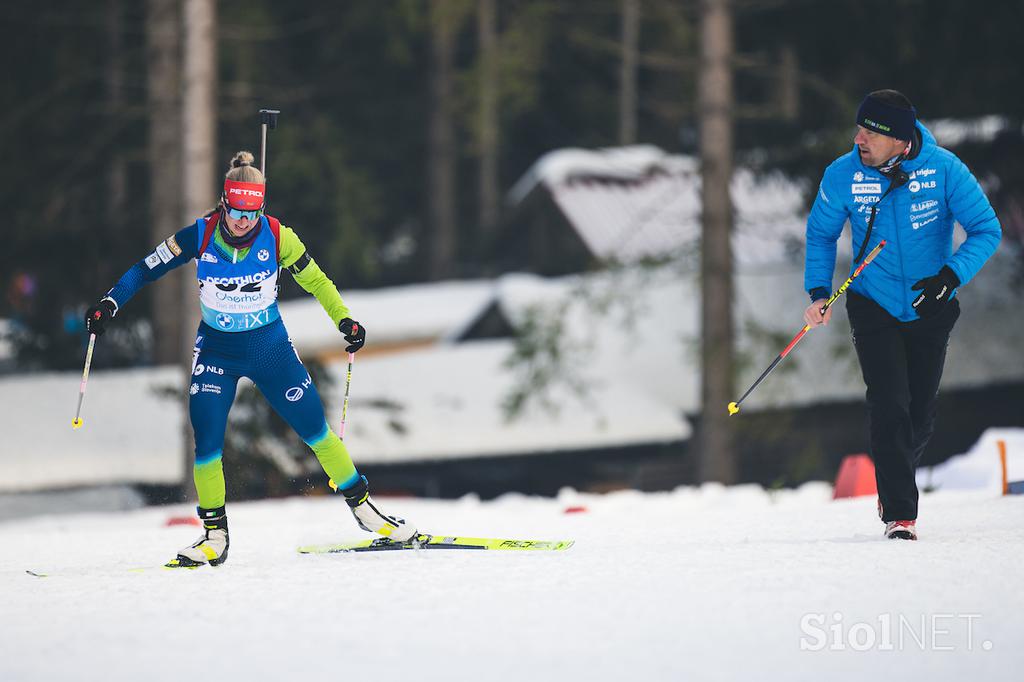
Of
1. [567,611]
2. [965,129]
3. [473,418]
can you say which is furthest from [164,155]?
[567,611]

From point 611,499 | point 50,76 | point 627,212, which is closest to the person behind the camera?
point 611,499

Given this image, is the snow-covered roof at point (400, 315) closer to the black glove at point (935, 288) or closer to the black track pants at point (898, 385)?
the black track pants at point (898, 385)

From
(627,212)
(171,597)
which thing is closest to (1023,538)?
(171,597)

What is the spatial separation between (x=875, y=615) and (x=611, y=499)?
19.9 ft

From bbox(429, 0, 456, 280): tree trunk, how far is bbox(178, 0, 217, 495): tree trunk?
17.6m

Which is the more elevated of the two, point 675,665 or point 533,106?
point 533,106

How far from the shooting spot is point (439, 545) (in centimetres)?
683

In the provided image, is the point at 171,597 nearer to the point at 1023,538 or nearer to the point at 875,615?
the point at 875,615

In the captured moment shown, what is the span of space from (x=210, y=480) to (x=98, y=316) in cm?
91

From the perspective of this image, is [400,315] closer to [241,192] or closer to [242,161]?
[242,161]

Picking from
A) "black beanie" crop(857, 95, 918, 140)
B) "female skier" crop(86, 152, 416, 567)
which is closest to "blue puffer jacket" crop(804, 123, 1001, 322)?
"black beanie" crop(857, 95, 918, 140)

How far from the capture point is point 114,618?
5285 millimetres

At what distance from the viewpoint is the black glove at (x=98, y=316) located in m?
6.49

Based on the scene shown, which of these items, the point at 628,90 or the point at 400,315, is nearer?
the point at 400,315
